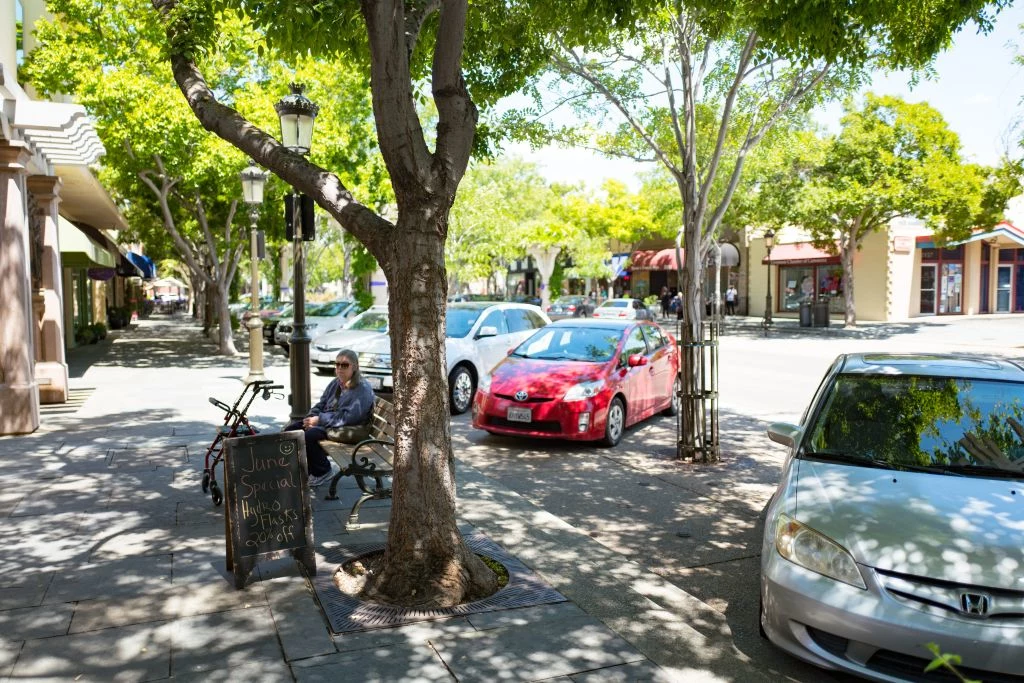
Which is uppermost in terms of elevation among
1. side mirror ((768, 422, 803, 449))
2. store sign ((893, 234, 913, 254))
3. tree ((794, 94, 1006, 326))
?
tree ((794, 94, 1006, 326))

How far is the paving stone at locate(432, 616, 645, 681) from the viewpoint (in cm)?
414

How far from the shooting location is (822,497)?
14.7 ft

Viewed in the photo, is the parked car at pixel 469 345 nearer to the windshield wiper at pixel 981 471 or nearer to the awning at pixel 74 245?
the awning at pixel 74 245

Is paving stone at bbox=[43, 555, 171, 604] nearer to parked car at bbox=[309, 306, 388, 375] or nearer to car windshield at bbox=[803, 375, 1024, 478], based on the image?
car windshield at bbox=[803, 375, 1024, 478]

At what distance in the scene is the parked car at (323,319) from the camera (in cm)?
2313

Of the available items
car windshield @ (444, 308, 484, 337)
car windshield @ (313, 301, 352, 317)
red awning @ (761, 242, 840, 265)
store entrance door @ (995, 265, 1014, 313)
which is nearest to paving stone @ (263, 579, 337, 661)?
car windshield @ (444, 308, 484, 337)

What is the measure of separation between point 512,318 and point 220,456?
8034mm

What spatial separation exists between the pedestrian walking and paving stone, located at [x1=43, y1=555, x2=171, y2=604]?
A: 127 feet

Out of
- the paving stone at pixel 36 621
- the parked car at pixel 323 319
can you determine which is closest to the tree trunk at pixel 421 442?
the paving stone at pixel 36 621

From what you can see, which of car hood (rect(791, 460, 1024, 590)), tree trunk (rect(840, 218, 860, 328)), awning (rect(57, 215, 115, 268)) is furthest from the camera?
tree trunk (rect(840, 218, 860, 328))

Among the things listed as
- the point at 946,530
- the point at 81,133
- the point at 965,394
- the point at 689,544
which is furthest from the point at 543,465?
the point at 81,133

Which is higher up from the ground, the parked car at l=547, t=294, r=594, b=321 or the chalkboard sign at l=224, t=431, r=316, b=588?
the parked car at l=547, t=294, r=594, b=321

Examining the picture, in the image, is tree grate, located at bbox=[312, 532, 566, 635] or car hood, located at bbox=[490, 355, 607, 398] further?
car hood, located at bbox=[490, 355, 607, 398]

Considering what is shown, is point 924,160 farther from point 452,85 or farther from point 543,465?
point 452,85
